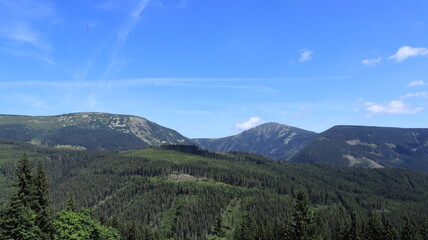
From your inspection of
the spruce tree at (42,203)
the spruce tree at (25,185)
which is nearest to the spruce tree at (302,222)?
the spruce tree at (42,203)

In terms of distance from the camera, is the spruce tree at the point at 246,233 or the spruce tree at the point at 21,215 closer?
the spruce tree at the point at 21,215

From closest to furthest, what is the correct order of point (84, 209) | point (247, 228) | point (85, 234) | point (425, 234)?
point (85, 234), point (84, 209), point (247, 228), point (425, 234)

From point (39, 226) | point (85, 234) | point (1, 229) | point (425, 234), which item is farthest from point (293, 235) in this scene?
point (425, 234)

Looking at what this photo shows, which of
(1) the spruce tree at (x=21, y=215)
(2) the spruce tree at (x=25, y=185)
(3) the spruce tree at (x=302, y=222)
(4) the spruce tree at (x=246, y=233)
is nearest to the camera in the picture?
(1) the spruce tree at (x=21, y=215)

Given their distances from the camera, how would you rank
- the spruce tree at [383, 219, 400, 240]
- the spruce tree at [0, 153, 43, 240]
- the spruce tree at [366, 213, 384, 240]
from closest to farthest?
the spruce tree at [0, 153, 43, 240]
the spruce tree at [383, 219, 400, 240]
the spruce tree at [366, 213, 384, 240]

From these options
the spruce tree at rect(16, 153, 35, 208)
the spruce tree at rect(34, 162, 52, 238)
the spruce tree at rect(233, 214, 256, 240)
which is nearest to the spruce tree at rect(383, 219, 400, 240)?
the spruce tree at rect(233, 214, 256, 240)

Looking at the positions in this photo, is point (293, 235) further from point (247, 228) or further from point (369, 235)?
point (247, 228)

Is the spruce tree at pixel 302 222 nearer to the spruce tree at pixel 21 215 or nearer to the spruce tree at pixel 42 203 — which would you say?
the spruce tree at pixel 42 203

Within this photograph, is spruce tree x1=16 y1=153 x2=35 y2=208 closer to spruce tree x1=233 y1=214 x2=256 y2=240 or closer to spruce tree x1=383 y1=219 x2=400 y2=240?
spruce tree x1=233 y1=214 x2=256 y2=240

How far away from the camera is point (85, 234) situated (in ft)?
204

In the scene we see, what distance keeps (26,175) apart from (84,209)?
19645 millimetres

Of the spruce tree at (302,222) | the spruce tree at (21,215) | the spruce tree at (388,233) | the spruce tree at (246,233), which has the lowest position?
the spruce tree at (246,233)

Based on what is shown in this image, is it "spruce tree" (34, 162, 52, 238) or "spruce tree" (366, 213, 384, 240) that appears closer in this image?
"spruce tree" (34, 162, 52, 238)

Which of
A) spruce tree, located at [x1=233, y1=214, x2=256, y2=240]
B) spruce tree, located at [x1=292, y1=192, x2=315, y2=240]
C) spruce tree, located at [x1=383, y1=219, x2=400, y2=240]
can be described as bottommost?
spruce tree, located at [x1=233, y1=214, x2=256, y2=240]
